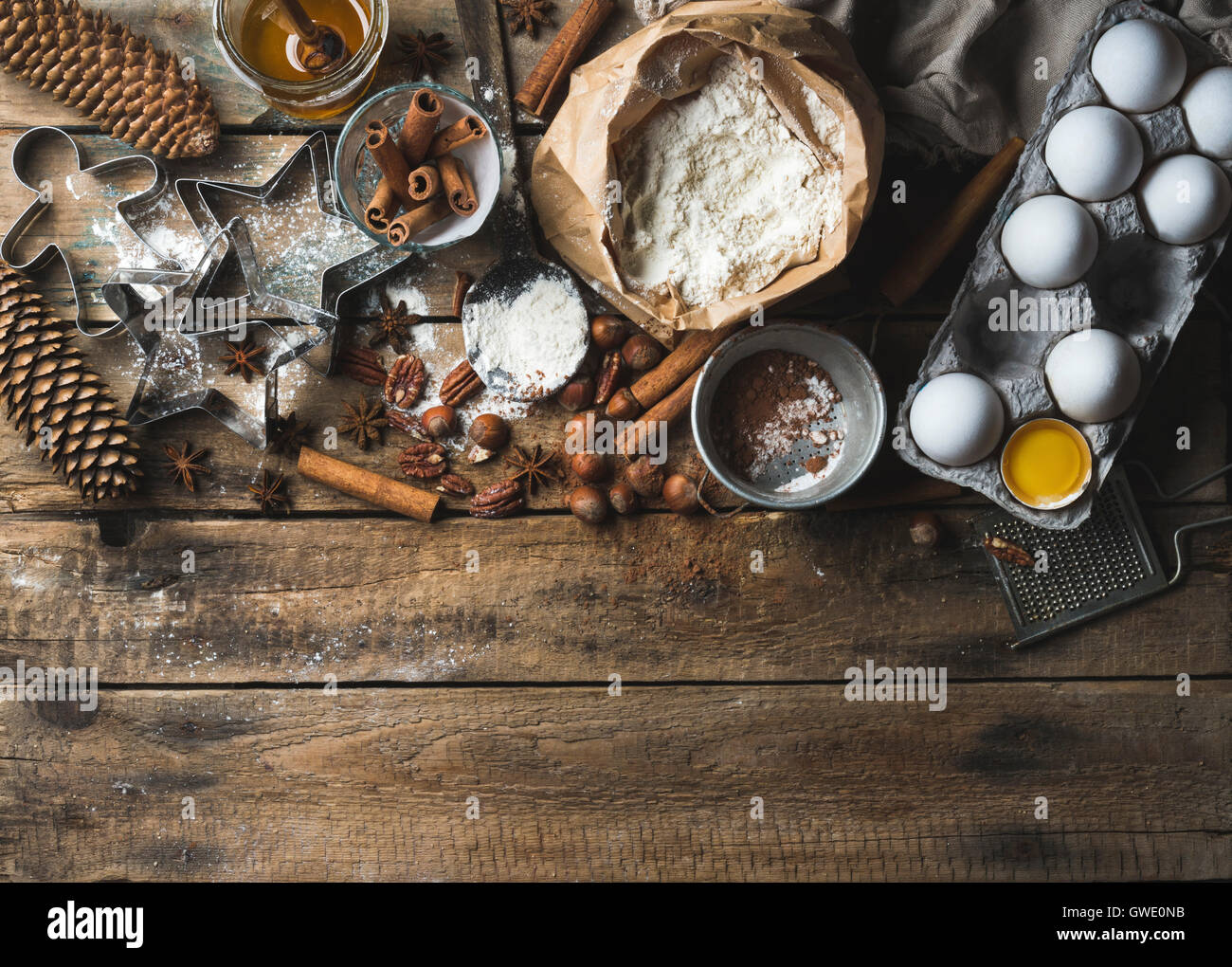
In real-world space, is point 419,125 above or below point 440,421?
above

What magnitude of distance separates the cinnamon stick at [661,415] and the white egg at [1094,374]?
52 centimetres

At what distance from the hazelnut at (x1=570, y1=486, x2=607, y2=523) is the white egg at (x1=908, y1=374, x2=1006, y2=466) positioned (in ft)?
1.59

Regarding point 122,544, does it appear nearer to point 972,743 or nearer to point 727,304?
point 727,304

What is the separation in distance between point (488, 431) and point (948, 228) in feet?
2.55

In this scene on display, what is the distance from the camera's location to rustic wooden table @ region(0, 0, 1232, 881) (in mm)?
1401

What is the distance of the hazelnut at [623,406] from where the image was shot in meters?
1.39

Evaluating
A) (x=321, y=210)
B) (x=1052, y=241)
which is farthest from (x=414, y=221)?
(x=1052, y=241)

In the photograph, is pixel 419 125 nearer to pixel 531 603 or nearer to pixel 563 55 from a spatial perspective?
pixel 563 55

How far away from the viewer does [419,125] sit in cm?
124

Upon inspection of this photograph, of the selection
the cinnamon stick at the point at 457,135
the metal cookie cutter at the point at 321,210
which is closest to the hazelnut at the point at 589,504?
the metal cookie cutter at the point at 321,210

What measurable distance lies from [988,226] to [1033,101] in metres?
0.26

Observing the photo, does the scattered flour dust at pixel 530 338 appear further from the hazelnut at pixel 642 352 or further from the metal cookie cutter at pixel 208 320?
the metal cookie cutter at pixel 208 320

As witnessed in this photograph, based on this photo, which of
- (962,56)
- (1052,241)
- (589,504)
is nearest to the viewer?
(1052,241)

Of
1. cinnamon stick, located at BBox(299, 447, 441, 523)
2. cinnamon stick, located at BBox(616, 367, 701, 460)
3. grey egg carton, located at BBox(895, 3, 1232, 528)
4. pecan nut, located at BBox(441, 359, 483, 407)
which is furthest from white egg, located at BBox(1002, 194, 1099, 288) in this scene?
cinnamon stick, located at BBox(299, 447, 441, 523)
